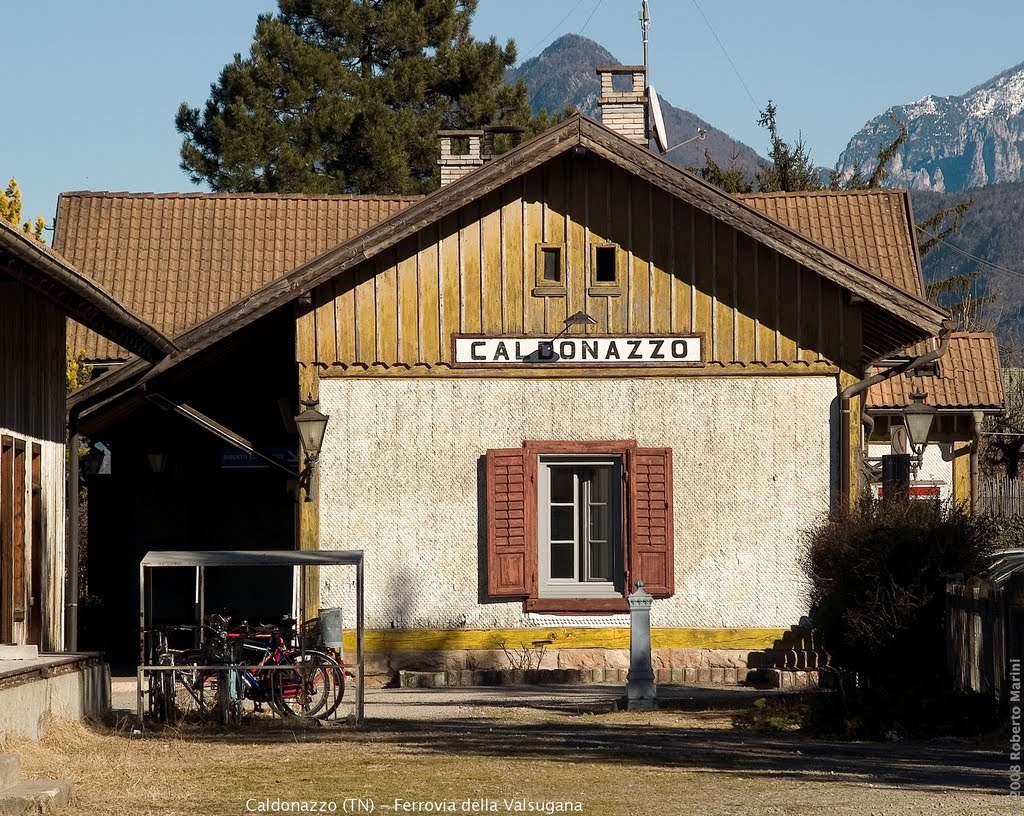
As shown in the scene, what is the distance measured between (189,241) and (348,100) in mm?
19139

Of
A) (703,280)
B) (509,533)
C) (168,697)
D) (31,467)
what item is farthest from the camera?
(703,280)

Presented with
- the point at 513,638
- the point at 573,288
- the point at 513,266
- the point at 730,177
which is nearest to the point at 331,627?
the point at 513,638

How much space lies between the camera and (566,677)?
1858 cm

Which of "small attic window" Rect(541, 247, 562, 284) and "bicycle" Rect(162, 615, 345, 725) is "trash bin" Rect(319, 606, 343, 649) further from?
"small attic window" Rect(541, 247, 562, 284)

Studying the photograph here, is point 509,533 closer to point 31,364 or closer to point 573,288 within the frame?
point 573,288

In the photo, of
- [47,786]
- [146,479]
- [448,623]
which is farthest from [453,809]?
[146,479]

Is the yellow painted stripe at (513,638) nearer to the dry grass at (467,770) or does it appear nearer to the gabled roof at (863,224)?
the dry grass at (467,770)

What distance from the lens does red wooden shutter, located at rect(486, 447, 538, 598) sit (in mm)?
18688

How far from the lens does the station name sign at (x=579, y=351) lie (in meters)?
18.9

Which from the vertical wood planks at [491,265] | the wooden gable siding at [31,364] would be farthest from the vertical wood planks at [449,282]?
the wooden gable siding at [31,364]

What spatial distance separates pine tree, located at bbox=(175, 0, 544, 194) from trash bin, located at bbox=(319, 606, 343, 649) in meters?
24.7

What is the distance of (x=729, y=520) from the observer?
18859mm

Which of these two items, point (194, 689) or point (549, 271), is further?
point (549, 271)

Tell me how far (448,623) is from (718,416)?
3.74m
